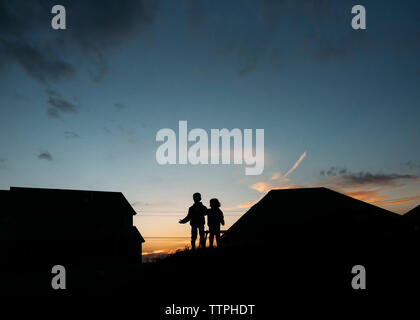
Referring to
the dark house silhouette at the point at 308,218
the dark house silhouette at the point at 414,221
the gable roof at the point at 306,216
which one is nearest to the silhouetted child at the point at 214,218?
the dark house silhouette at the point at 414,221

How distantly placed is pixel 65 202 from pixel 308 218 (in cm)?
3073

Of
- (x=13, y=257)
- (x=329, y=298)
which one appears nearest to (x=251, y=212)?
(x=329, y=298)

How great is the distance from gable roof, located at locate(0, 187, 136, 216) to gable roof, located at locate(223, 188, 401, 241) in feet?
74.5

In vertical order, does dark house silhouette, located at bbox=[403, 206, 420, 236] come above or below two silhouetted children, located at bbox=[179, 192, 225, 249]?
below

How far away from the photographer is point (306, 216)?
22.2m

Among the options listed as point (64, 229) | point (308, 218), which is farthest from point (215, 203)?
point (64, 229)

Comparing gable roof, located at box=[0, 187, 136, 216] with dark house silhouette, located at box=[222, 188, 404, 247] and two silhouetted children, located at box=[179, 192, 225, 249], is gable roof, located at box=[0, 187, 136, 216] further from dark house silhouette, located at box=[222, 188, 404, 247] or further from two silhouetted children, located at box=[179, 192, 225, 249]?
two silhouetted children, located at box=[179, 192, 225, 249]

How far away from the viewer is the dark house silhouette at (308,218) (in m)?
20.8

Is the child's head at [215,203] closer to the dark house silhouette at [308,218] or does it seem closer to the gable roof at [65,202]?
the dark house silhouette at [308,218]

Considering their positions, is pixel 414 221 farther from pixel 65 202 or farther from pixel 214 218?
pixel 65 202

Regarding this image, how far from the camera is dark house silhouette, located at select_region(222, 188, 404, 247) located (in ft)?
68.2

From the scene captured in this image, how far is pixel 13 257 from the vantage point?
1232 inches

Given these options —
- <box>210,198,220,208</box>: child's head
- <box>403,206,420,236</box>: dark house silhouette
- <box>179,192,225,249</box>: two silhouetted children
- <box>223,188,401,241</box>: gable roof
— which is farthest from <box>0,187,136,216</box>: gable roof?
<box>403,206,420,236</box>: dark house silhouette
